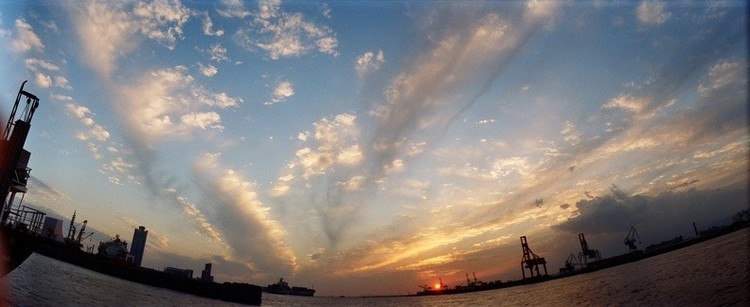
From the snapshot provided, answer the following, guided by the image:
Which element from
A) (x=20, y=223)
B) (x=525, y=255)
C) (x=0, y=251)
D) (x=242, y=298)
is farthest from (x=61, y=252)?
(x=525, y=255)

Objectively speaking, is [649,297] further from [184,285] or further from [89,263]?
[89,263]

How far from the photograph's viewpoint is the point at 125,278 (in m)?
87.2

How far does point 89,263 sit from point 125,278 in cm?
958

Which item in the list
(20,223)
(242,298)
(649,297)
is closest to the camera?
(649,297)

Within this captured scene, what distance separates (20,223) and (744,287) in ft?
208

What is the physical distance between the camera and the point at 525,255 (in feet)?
597

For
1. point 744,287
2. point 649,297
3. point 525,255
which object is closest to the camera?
point 744,287

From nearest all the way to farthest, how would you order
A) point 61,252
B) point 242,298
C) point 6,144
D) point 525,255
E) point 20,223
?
point 6,144, point 20,223, point 242,298, point 61,252, point 525,255

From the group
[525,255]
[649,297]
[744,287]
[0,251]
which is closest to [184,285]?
[0,251]

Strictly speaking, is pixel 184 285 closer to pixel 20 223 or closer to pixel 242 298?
pixel 242 298

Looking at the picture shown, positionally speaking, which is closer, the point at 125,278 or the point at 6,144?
the point at 6,144

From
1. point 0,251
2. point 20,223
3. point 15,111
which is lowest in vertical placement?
point 0,251

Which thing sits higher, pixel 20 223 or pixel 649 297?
pixel 20 223

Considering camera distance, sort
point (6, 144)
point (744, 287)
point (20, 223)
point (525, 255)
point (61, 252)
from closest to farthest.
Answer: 1. point (744, 287)
2. point (6, 144)
3. point (20, 223)
4. point (61, 252)
5. point (525, 255)
